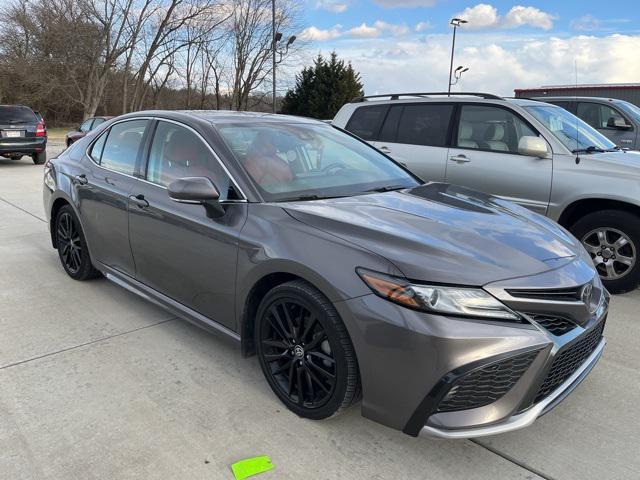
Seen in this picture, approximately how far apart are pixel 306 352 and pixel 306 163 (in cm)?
133

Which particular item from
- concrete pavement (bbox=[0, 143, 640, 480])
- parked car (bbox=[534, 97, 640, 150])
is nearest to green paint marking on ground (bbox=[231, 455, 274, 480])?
concrete pavement (bbox=[0, 143, 640, 480])

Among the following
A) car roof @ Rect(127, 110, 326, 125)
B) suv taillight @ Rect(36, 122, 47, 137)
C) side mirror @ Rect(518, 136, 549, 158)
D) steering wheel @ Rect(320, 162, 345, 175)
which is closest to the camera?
steering wheel @ Rect(320, 162, 345, 175)

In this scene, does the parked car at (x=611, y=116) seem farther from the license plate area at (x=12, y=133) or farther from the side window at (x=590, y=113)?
the license plate area at (x=12, y=133)

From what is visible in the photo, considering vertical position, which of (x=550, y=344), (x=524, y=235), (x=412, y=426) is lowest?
(x=412, y=426)

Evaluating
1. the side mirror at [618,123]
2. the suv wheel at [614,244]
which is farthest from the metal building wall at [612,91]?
the suv wheel at [614,244]

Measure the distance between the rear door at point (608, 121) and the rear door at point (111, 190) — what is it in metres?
8.08

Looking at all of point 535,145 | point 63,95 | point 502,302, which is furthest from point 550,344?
→ point 63,95

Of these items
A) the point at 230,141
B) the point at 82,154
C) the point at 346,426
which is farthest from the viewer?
the point at 82,154

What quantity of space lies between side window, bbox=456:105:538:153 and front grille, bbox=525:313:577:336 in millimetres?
3323

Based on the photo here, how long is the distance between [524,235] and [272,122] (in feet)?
6.22

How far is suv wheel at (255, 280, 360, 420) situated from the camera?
235cm

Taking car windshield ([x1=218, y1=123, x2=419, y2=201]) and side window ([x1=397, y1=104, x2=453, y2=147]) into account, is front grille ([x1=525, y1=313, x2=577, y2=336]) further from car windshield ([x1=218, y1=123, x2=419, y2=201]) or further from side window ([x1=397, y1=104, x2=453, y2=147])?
side window ([x1=397, y1=104, x2=453, y2=147])

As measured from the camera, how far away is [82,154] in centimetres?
447

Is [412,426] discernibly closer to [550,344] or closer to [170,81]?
[550,344]
